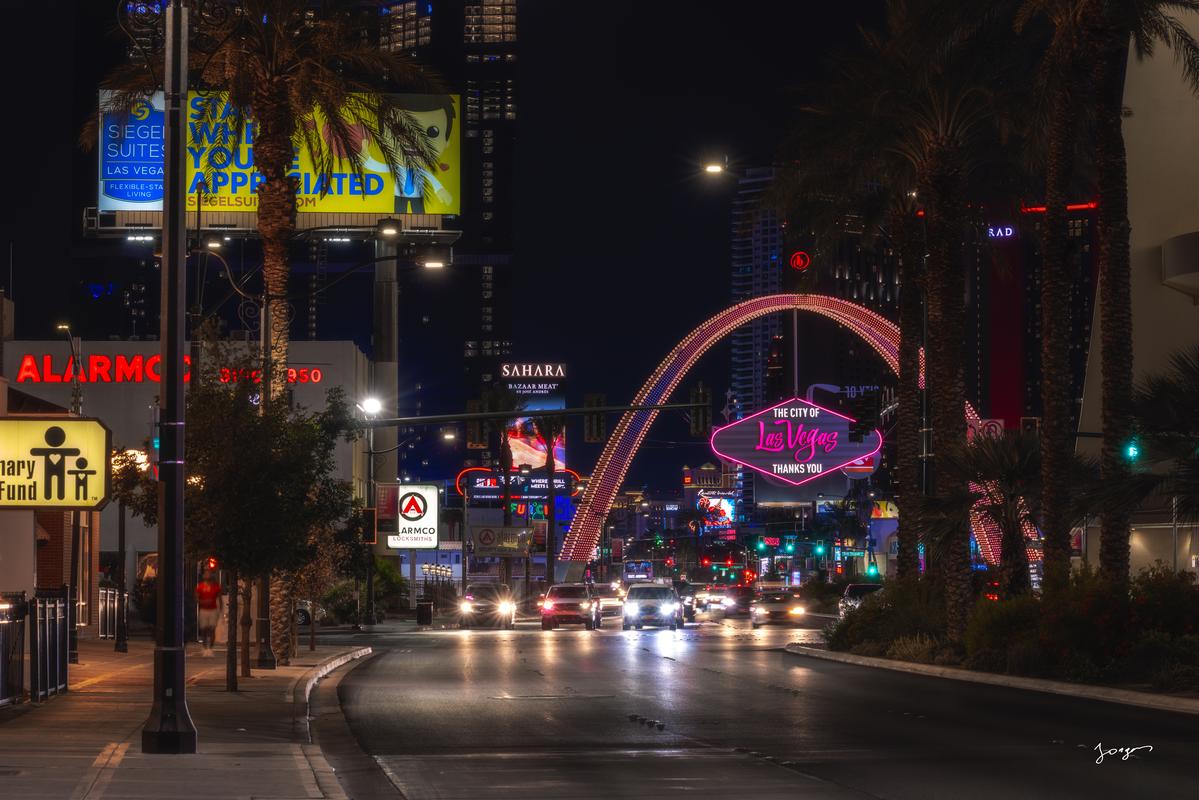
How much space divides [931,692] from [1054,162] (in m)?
10.6

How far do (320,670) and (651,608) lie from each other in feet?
93.2

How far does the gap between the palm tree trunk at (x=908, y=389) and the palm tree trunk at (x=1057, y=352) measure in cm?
978

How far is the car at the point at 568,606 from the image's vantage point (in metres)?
61.4

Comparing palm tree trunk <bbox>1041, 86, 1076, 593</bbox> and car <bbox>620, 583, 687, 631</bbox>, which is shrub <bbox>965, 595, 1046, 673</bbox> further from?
car <bbox>620, 583, 687, 631</bbox>

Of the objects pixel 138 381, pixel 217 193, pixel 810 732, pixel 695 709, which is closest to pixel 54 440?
pixel 695 709

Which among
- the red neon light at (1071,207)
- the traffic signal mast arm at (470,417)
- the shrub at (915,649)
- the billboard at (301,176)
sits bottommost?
the shrub at (915,649)

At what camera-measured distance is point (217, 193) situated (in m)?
59.1

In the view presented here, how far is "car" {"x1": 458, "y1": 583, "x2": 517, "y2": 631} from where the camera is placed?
65625 mm

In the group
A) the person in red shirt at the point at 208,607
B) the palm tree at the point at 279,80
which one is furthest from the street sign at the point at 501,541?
the palm tree at the point at 279,80

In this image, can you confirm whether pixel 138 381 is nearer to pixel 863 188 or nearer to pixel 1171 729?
pixel 863 188


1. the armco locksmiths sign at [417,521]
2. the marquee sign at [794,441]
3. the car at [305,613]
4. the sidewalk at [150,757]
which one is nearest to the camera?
the sidewalk at [150,757]

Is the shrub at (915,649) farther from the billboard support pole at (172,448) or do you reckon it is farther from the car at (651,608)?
the car at (651,608)

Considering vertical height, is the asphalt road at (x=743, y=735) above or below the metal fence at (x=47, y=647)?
below

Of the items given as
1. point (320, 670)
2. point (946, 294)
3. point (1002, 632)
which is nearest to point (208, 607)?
point (320, 670)
